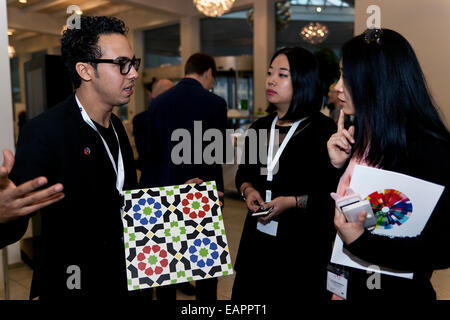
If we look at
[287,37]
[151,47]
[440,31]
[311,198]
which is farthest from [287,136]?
[151,47]

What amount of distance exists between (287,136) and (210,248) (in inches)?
30.6

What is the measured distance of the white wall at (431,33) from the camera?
4715 millimetres

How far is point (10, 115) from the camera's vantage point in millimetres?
3195

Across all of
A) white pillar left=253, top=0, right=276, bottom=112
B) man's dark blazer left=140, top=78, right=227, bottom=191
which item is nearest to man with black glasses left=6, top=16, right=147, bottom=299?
man's dark blazer left=140, top=78, right=227, bottom=191

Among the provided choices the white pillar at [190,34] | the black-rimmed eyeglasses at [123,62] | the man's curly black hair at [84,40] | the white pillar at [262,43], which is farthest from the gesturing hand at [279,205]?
the white pillar at [190,34]

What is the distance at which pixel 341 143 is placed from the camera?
1.25 metres

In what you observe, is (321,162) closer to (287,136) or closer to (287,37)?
(287,136)

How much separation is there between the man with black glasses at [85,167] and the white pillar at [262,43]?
23.2 ft

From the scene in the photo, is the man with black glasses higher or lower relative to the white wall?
lower

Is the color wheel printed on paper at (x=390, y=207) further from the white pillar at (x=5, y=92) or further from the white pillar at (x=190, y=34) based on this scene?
the white pillar at (x=190, y=34)

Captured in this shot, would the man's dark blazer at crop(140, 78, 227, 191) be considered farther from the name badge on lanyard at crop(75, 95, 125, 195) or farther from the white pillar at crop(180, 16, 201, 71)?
the white pillar at crop(180, 16, 201, 71)

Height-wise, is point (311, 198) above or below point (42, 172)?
below

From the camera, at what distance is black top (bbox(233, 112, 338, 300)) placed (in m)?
1.71

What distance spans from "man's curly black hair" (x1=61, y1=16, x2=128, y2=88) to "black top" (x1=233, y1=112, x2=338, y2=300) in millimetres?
968
